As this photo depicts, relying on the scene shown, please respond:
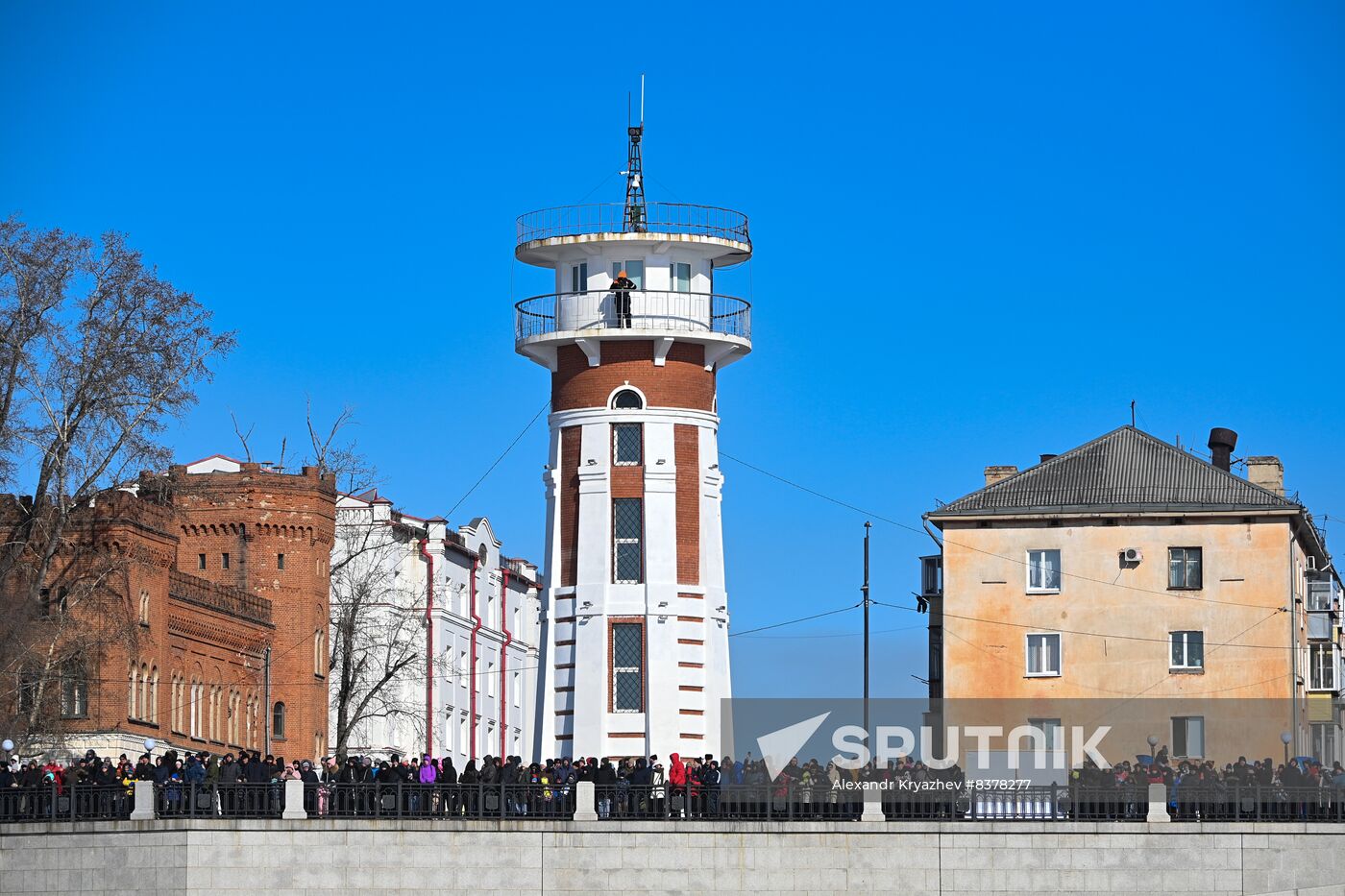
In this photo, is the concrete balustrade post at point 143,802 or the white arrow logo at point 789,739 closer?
the concrete balustrade post at point 143,802

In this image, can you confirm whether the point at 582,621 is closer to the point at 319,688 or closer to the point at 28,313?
the point at 28,313

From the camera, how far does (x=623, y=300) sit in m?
63.5

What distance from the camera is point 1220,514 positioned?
72688 millimetres

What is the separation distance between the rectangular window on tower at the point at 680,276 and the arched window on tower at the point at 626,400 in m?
2.57

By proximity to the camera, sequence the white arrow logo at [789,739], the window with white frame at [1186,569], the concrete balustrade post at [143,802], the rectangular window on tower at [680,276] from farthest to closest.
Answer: the window with white frame at [1186,569], the rectangular window on tower at [680,276], the white arrow logo at [789,739], the concrete balustrade post at [143,802]

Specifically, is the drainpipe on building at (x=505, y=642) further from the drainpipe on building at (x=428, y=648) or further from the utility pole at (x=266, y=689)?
the utility pole at (x=266, y=689)

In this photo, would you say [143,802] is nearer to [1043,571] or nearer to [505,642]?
[1043,571]

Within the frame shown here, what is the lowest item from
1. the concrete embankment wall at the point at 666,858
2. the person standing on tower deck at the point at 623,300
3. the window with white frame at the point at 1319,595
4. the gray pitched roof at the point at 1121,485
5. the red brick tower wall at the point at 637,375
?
the concrete embankment wall at the point at 666,858

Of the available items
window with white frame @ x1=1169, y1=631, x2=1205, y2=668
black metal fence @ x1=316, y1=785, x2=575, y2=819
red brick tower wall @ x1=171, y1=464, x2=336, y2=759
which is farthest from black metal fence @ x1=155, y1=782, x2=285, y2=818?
red brick tower wall @ x1=171, y1=464, x2=336, y2=759

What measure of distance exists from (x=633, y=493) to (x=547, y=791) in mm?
11792

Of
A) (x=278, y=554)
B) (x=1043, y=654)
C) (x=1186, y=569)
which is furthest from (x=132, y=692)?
(x=1186, y=569)

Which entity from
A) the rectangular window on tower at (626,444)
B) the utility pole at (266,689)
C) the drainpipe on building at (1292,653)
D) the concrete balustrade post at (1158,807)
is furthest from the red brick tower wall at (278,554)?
the concrete balustrade post at (1158,807)

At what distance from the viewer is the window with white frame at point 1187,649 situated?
2827 inches

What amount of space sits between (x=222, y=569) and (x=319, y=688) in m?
4.67
